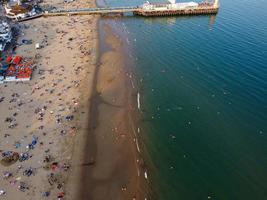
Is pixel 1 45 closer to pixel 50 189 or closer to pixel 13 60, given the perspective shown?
pixel 13 60

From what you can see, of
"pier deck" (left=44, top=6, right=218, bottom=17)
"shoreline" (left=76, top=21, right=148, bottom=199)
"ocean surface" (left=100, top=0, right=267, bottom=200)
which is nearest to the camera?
"shoreline" (left=76, top=21, right=148, bottom=199)

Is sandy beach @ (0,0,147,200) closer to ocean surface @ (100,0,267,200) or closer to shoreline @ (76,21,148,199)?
shoreline @ (76,21,148,199)

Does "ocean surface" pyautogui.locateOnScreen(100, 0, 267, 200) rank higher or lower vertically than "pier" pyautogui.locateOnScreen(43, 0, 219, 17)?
lower

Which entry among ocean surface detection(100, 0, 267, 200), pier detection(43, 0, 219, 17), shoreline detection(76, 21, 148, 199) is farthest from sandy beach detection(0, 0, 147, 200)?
pier detection(43, 0, 219, 17)

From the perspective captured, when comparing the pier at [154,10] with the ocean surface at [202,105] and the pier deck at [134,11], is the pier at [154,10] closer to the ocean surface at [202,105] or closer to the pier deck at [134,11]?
the pier deck at [134,11]

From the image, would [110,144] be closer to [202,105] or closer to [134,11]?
[202,105]

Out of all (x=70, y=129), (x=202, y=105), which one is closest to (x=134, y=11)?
(x=202, y=105)

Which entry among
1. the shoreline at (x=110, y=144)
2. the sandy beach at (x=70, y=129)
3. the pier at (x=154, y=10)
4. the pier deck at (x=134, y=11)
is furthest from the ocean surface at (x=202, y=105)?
the pier at (x=154, y=10)
